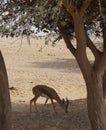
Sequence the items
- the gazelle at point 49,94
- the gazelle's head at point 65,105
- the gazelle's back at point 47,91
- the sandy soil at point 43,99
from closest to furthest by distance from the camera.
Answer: the sandy soil at point 43,99
the gazelle's head at point 65,105
the gazelle at point 49,94
the gazelle's back at point 47,91

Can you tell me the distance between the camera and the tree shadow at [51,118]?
11.7 metres

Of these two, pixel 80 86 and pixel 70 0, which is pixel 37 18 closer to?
pixel 70 0

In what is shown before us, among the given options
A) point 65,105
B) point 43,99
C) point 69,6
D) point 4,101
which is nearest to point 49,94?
point 65,105

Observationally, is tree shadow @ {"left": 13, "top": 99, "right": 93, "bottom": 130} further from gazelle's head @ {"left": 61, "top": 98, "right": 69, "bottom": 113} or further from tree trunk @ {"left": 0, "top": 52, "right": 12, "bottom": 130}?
tree trunk @ {"left": 0, "top": 52, "right": 12, "bottom": 130}

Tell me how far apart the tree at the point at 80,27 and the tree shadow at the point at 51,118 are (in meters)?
2.05

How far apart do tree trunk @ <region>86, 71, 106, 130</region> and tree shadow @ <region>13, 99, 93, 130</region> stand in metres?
1.94

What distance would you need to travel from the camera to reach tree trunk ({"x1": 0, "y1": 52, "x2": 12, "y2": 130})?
8.10 m

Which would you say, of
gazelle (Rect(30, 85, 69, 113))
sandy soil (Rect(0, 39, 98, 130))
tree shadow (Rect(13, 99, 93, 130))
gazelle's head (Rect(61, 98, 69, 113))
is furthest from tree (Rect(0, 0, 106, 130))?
gazelle (Rect(30, 85, 69, 113))

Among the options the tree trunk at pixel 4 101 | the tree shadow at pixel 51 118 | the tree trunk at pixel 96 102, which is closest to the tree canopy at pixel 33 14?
the tree trunk at pixel 4 101

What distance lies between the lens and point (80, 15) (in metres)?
8.72

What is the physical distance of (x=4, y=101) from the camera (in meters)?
8.24

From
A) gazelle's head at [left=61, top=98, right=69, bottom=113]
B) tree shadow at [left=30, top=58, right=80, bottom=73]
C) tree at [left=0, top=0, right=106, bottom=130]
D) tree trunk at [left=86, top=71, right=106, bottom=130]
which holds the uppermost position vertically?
tree at [left=0, top=0, right=106, bottom=130]

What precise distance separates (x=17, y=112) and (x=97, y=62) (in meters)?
5.21

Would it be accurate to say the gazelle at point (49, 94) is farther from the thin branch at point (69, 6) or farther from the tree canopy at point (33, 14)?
the thin branch at point (69, 6)
